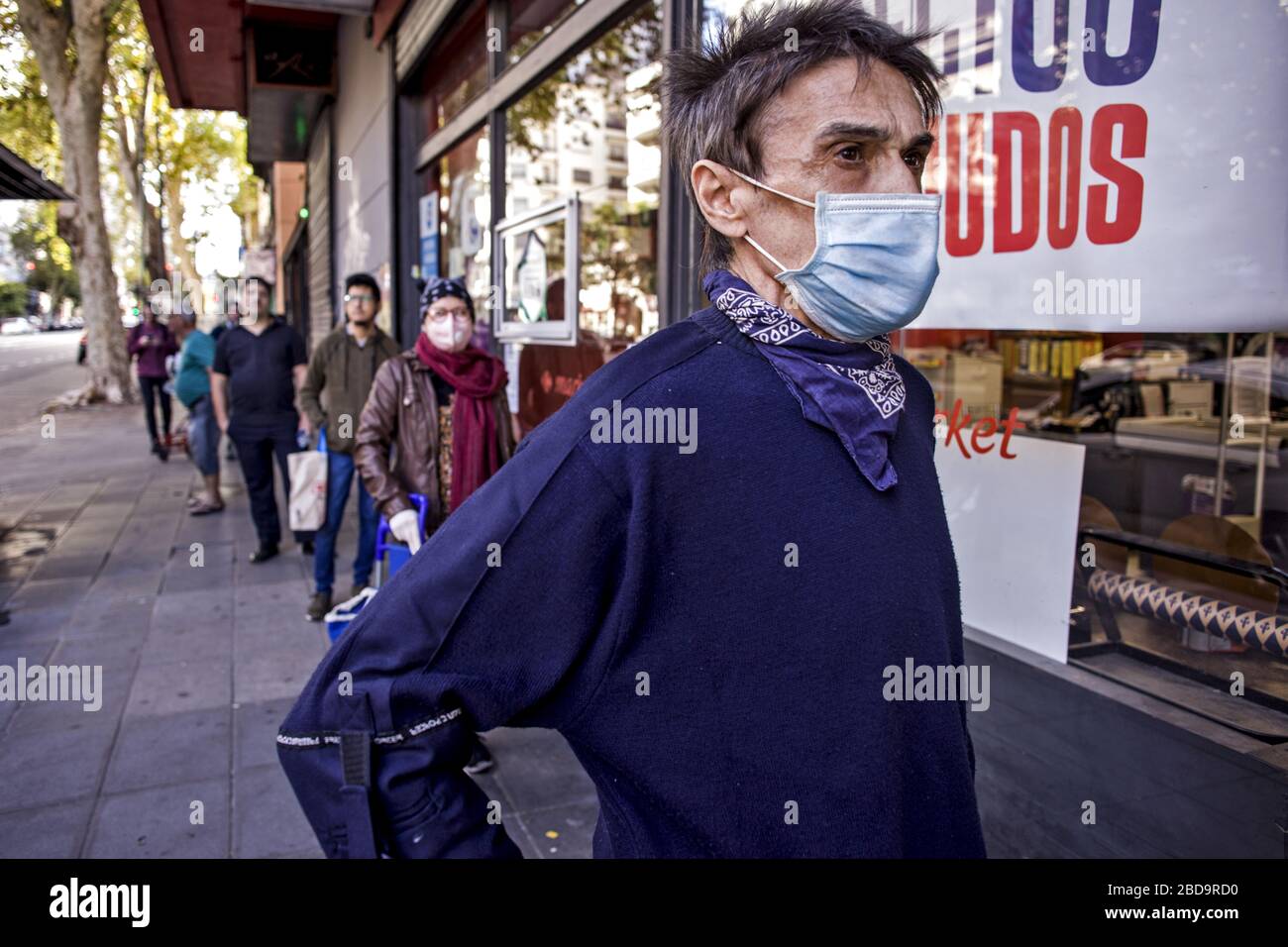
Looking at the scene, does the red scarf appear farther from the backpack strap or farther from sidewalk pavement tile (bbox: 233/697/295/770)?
the backpack strap

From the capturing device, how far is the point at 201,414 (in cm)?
955

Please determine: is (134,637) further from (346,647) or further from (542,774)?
(346,647)

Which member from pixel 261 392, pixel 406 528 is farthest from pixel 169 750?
pixel 261 392

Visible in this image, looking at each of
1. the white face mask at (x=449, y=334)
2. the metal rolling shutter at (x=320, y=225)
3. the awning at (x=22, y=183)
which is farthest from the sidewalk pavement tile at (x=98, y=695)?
the metal rolling shutter at (x=320, y=225)

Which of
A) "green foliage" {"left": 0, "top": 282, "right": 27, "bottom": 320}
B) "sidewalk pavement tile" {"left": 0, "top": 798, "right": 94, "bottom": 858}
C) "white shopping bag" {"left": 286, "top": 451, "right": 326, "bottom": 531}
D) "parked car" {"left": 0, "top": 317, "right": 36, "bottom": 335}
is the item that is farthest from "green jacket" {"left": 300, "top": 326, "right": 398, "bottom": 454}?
"parked car" {"left": 0, "top": 317, "right": 36, "bottom": 335}

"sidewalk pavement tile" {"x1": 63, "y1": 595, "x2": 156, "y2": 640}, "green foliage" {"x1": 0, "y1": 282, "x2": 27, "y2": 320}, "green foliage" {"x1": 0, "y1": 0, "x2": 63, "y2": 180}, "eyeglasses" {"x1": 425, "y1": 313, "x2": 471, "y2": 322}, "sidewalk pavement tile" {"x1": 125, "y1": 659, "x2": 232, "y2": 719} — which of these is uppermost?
"green foliage" {"x1": 0, "y1": 0, "x2": 63, "y2": 180}

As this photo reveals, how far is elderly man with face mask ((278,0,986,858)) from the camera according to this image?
115 centimetres

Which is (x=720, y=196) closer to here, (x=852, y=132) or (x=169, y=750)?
(x=852, y=132)

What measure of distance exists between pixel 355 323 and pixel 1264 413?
479 centimetres

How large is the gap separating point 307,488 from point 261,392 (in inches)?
64.5

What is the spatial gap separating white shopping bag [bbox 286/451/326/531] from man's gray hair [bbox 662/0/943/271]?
4827mm

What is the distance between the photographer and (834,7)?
138 centimetres

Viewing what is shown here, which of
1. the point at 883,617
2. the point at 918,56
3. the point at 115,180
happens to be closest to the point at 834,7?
the point at 918,56

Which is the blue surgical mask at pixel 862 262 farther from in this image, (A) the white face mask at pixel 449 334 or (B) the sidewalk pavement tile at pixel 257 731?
(B) the sidewalk pavement tile at pixel 257 731
